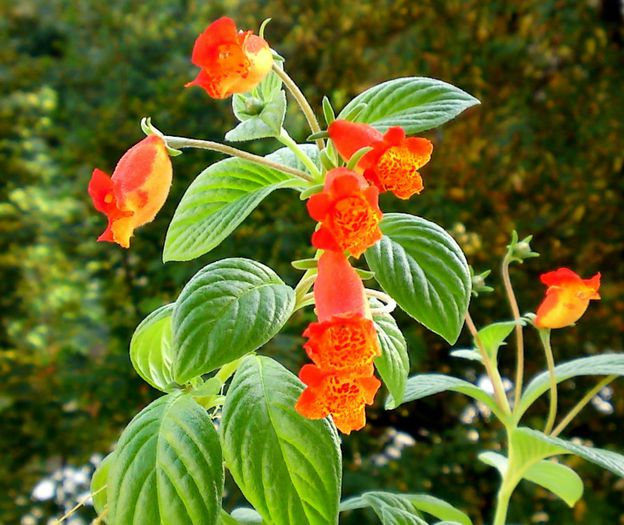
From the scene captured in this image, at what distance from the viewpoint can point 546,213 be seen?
1.31 m

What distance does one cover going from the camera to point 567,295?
0.54 meters

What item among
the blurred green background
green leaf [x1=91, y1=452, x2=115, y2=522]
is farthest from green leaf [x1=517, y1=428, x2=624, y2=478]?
the blurred green background

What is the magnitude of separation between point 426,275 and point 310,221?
2.46ft

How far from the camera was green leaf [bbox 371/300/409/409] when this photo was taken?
0.40 meters

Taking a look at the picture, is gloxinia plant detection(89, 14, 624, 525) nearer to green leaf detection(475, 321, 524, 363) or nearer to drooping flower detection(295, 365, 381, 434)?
drooping flower detection(295, 365, 381, 434)

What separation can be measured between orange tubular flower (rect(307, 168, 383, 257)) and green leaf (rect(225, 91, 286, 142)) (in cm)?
6

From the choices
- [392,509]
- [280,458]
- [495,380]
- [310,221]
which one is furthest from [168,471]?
[310,221]

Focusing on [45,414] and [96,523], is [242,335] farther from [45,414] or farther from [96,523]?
[45,414]

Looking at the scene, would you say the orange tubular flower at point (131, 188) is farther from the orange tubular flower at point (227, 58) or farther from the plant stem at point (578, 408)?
the plant stem at point (578, 408)

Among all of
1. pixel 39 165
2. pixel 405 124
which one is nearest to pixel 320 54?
pixel 39 165

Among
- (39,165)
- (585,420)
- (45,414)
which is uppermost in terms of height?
(39,165)

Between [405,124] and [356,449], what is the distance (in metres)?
0.90

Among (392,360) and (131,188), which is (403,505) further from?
(131,188)

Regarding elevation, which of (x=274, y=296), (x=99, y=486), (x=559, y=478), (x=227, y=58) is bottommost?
(x=559, y=478)
